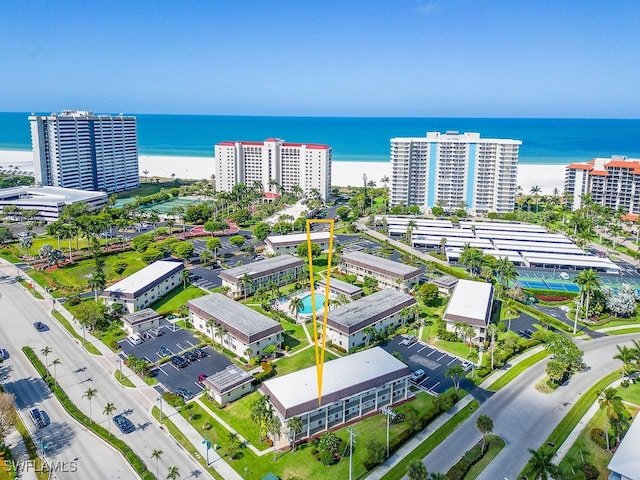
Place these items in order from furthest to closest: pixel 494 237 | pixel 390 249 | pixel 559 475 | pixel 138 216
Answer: pixel 138 216 < pixel 494 237 < pixel 390 249 < pixel 559 475

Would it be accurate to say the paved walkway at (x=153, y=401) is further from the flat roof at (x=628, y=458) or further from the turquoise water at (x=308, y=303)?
the flat roof at (x=628, y=458)

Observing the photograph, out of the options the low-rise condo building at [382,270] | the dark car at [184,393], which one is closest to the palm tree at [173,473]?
the dark car at [184,393]

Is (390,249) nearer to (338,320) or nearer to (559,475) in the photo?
(338,320)

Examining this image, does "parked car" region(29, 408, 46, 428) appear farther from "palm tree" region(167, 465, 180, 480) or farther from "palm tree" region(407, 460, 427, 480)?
"palm tree" region(407, 460, 427, 480)

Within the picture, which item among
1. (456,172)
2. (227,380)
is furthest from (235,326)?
(456,172)

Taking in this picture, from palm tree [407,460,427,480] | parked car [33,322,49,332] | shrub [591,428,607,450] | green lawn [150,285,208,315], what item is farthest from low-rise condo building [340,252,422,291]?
parked car [33,322,49,332]

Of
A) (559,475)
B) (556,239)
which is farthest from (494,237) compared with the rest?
(559,475)

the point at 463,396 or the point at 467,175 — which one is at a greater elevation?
the point at 467,175
